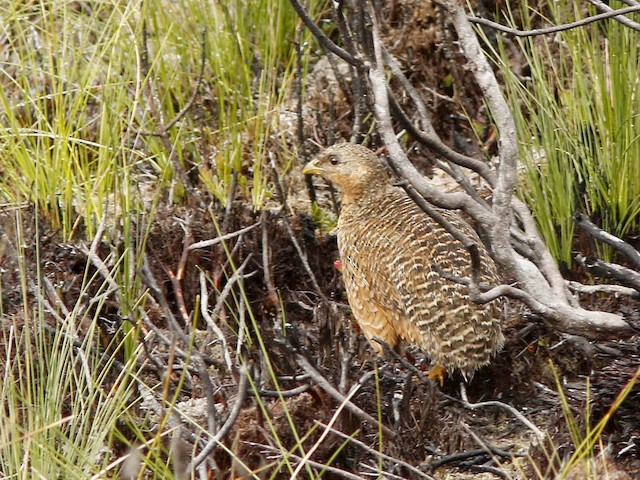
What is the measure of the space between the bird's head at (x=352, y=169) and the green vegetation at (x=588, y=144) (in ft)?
2.28

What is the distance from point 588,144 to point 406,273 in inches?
46.6

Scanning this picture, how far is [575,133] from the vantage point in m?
4.68

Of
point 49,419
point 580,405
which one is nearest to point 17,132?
point 49,419

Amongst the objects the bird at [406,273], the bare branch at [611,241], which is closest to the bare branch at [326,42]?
the bird at [406,273]

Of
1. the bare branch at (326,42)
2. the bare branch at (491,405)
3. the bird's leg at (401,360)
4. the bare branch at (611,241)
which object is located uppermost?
the bare branch at (326,42)

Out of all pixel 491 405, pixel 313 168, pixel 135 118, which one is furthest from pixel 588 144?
pixel 135 118

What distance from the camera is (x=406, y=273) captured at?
425 centimetres

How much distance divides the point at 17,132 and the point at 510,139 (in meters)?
2.57

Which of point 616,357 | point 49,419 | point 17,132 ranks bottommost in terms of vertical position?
point 616,357

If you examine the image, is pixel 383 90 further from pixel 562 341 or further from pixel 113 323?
pixel 113 323

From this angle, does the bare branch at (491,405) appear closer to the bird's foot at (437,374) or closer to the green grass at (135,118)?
the bird's foot at (437,374)

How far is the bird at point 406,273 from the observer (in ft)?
13.3

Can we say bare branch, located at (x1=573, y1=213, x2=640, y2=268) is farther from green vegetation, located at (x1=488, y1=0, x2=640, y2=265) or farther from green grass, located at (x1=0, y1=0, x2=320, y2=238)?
green grass, located at (x1=0, y1=0, x2=320, y2=238)

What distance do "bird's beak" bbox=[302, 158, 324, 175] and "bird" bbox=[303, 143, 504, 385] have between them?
42 mm
